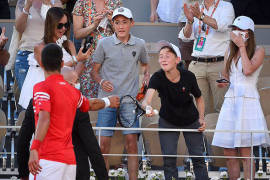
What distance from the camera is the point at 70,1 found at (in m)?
9.94

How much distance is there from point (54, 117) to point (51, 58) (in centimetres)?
→ 45

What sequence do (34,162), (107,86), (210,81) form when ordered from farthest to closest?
(210,81) → (107,86) → (34,162)

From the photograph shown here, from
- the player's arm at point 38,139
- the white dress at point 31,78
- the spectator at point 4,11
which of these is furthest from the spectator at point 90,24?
the player's arm at point 38,139

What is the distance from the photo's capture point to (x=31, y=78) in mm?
7777

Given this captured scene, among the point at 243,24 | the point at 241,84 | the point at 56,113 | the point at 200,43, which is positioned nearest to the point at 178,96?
the point at 241,84

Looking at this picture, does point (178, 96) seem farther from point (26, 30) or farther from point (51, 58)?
point (26, 30)

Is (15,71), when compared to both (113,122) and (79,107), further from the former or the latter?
(79,107)

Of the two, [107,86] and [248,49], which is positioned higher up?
[248,49]

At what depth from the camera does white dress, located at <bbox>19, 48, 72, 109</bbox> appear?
774cm

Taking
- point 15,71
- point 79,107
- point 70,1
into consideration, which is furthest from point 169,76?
point 70,1

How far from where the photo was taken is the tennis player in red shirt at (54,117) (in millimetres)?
5664

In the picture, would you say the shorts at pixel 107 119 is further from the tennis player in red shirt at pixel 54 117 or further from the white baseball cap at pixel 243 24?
the tennis player in red shirt at pixel 54 117

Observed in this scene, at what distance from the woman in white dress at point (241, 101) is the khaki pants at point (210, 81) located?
69cm

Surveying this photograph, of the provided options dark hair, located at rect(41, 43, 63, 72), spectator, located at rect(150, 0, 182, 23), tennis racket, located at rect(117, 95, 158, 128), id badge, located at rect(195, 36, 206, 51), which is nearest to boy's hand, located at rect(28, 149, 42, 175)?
dark hair, located at rect(41, 43, 63, 72)
